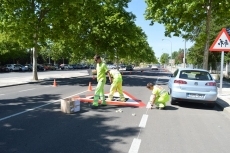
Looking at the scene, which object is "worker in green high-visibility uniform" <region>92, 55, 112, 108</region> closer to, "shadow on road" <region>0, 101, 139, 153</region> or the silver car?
"shadow on road" <region>0, 101, 139, 153</region>

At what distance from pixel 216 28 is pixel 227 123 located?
133ft

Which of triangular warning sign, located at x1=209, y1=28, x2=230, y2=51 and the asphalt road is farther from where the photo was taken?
triangular warning sign, located at x1=209, y1=28, x2=230, y2=51

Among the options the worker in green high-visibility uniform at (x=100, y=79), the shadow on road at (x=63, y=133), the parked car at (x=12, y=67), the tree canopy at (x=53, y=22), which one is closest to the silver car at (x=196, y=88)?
the worker in green high-visibility uniform at (x=100, y=79)

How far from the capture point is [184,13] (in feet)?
65.6

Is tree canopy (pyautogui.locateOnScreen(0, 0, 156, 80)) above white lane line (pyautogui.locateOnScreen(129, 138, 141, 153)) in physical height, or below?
above

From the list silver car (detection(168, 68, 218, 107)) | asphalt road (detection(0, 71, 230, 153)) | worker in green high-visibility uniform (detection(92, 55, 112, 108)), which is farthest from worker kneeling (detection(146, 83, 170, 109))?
worker in green high-visibility uniform (detection(92, 55, 112, 108))

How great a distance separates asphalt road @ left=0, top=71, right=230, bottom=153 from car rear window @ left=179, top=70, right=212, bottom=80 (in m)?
1.61

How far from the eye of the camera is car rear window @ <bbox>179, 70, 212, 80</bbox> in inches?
428

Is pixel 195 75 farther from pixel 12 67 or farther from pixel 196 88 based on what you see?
pixel 12 67

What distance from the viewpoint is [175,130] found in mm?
6875

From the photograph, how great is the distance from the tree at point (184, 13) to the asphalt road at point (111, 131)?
427 inches

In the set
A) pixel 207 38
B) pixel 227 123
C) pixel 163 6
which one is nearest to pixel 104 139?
pixel 227 123

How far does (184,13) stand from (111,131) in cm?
1555

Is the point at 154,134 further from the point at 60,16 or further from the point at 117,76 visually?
the point at 60,16
